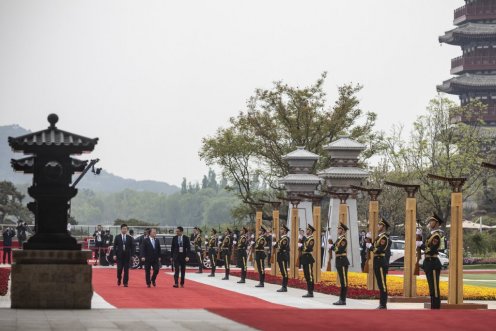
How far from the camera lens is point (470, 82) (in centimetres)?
10569

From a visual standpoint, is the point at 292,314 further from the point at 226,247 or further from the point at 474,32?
the point at 474,32

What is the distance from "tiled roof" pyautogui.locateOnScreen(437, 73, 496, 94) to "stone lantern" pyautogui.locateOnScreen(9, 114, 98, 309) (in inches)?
3290

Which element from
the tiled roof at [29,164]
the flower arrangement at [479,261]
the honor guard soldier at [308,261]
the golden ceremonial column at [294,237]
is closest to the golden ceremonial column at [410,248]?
the honor guard soldier at [308,261]

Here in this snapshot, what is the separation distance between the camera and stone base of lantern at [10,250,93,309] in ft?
77.5

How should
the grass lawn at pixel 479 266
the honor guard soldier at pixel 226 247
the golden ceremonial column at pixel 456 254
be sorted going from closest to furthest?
the golden ceremonial column at pixel 456 254
the honor guard soldier at pixel 226 247
the grass lawn at pixel 479 266

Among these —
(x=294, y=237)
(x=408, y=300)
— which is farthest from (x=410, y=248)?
(x=294, y=237)

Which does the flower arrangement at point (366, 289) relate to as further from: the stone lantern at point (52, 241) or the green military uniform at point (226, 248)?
the stone lantern at point (52, 241)

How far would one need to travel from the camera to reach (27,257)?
23969 millimetres

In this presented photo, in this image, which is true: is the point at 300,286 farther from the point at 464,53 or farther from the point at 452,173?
the point at 464,53

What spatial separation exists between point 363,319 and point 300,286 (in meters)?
13.8

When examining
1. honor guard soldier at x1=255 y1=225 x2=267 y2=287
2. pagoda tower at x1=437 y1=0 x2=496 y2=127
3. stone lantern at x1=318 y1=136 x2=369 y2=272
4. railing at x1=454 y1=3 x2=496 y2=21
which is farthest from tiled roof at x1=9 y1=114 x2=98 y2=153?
railing at x1=454 y1=3 x2=496 y2=21

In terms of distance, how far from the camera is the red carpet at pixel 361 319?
20.2 meters

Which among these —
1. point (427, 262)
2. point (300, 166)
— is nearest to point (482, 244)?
point (300, 166)

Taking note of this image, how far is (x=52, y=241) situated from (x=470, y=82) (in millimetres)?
85054
